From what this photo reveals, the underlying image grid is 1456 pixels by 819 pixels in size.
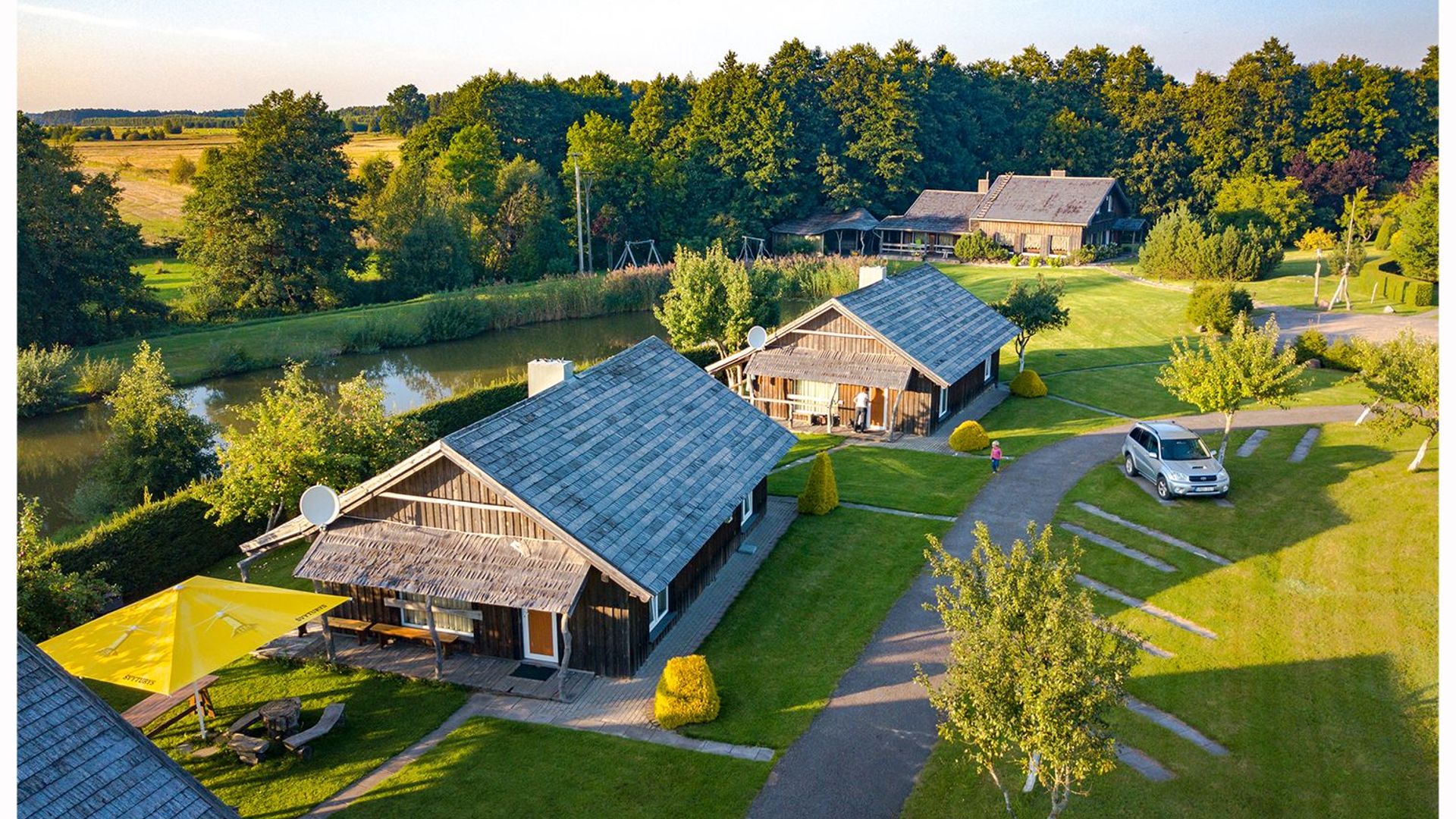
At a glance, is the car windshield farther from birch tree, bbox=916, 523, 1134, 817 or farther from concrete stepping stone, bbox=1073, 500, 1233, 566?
birch tree, bbox=916, 523, 1134, 817

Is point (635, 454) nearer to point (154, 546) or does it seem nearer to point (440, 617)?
point (440, 617)

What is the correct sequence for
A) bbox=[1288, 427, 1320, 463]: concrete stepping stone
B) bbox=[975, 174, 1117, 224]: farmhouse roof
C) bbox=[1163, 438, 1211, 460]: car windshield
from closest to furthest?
bbox=[1163, 438, 1211, 460]: car windshield < bbox=[1288, 427, 1320, 463]: concrete stepping stone < bbox=[975, 174, 1117, 224]: farmhouse roof

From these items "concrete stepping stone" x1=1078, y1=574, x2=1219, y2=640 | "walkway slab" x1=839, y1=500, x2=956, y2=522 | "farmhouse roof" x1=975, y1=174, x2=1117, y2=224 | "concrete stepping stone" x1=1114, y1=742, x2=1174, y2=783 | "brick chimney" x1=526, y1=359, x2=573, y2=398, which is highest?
"farmhouse roof" x1=975, y1=174, x2=1117, y2=224

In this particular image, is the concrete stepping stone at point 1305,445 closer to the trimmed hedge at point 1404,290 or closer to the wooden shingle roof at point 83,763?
the trimmed hedge at point 1404,290

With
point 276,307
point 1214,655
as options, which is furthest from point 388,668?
point 276,307

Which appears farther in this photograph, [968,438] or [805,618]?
[968,438]

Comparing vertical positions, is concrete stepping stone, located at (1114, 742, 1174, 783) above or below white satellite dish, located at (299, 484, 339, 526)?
below

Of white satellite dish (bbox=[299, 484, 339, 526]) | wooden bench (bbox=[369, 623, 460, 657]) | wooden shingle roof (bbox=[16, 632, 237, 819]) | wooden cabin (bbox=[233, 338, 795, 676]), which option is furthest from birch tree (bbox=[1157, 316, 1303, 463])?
wooden shingle roof (bbox=[16, 632, 237, 819])

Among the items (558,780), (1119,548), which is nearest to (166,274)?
(558,780)
